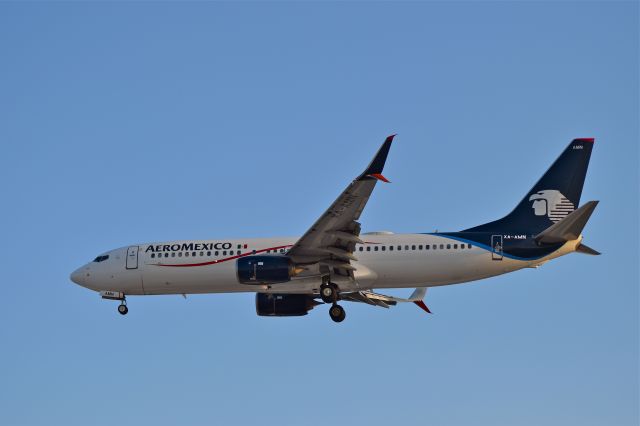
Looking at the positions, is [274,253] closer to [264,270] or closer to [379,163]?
[264,270]

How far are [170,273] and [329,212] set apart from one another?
863 centimetres

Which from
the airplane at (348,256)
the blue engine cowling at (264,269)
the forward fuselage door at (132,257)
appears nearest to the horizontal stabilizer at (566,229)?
the airplane at (348,256)

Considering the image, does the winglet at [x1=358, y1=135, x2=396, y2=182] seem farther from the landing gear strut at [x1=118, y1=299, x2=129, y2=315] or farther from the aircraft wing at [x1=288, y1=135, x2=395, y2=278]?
the landing gear strut at [x1=118, y1=299, x2=129, y2=315]

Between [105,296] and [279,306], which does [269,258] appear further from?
[105,296]

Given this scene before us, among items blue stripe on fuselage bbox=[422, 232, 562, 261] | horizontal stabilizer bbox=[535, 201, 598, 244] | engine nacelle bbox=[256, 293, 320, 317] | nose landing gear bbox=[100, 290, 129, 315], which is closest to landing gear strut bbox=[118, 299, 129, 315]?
nose landing gear bbox=[100, 290, 129, 315]

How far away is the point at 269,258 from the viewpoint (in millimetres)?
44562

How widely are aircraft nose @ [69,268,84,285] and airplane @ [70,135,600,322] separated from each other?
763 mm

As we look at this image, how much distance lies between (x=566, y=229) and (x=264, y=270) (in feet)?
37.7

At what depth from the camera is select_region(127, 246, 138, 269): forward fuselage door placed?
48638 mm

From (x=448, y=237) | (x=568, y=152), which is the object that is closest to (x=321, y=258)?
(x=448, y=237)

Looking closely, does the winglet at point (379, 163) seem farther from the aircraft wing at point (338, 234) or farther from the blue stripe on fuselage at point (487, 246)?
the blue stripe on fuselage at point (487, 246)

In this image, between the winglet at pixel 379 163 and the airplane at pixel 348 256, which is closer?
the winglet at pixel 379 163

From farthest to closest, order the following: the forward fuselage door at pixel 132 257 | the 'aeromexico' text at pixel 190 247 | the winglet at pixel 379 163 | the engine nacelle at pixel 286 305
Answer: the forward fuselage door at pixel 132 257 → the engine nacelle at pixel 286 305 → the 'aeromexico' text at pixel 190 247 → the winglet at pixel 379 163

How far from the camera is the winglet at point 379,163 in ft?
127
